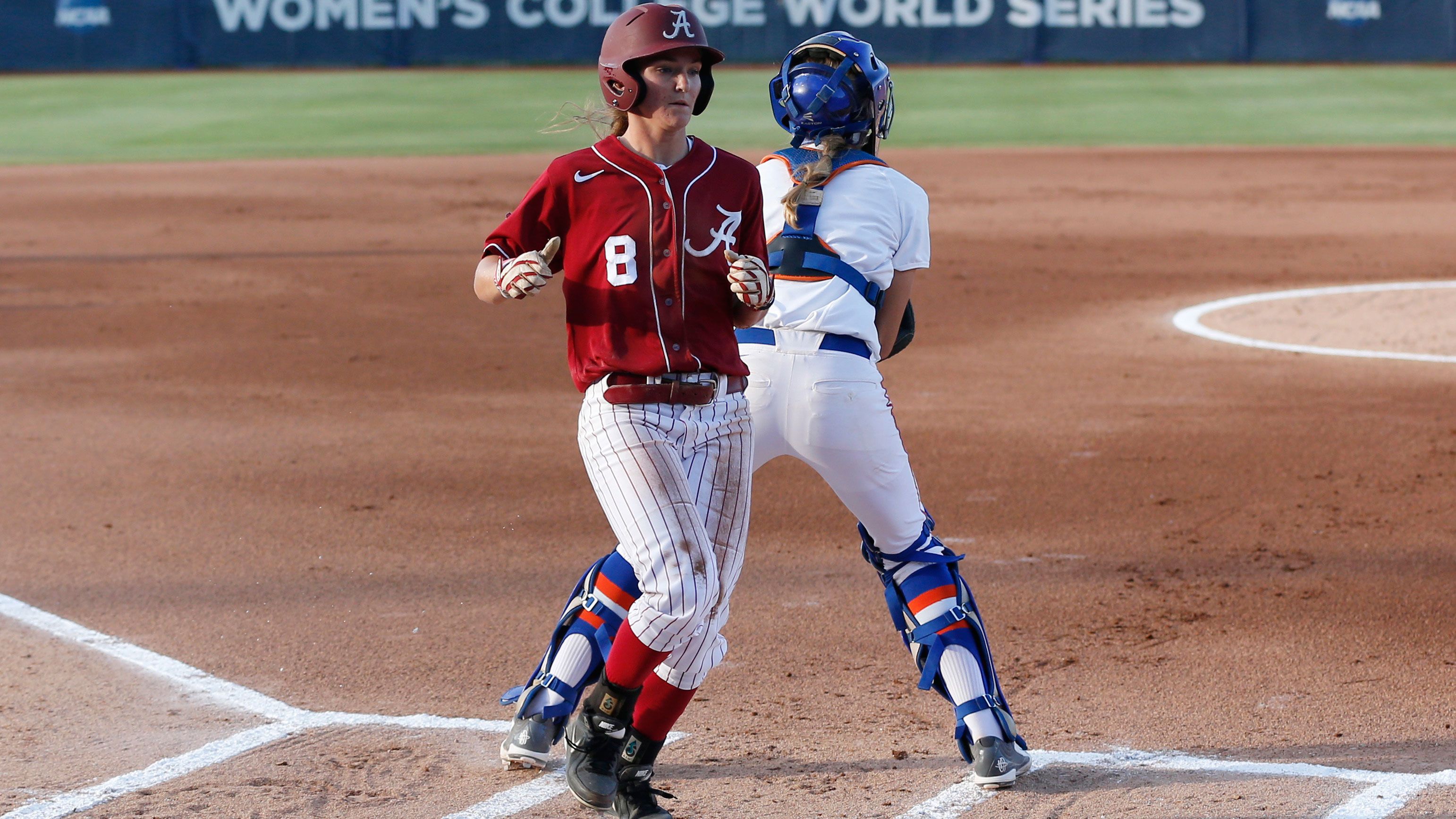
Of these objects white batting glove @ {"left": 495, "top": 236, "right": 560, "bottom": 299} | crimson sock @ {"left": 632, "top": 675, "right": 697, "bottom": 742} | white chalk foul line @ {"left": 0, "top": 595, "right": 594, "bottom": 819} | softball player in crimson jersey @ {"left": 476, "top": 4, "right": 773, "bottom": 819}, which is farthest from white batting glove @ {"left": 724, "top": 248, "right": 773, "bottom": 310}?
white chalk foul line @ {"left": 0, "top": 595, "right": 594, "bottom": 819}

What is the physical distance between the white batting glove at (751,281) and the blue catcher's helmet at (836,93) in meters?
0.70

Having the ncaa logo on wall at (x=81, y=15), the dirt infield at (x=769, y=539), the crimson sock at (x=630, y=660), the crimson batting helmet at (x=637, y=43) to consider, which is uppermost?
the ncaa logo on wall at (x=81, y=15)

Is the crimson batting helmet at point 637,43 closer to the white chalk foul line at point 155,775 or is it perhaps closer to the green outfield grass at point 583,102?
the white chalk foul line at point 155,775

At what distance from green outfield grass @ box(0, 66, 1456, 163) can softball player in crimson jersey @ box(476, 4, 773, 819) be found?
18199mm

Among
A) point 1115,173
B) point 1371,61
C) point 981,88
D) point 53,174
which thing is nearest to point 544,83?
point 981,88

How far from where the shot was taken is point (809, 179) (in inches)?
162

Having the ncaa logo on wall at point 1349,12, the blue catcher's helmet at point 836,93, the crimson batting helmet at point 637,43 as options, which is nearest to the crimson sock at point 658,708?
the crimson batting helmet at point 637,43

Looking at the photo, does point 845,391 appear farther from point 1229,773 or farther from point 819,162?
point 1229,773

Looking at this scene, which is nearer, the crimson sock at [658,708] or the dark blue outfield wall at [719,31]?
the crimson sock at [658,708]

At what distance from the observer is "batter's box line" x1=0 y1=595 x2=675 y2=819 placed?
3895 mm

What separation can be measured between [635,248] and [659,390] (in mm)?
326

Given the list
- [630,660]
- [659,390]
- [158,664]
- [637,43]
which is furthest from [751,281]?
→ [158,664]

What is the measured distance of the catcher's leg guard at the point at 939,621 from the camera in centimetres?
407

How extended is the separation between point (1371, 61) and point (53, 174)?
23347 mm
